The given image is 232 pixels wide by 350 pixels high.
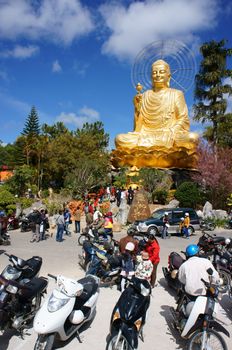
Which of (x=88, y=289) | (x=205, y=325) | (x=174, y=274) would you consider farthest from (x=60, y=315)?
(x=174, y=274)

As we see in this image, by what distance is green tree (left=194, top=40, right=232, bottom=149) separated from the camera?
24562mm

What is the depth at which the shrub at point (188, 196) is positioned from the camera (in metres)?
20.6

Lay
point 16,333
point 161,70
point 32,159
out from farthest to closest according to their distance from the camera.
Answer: point 32,159
point 161,70
point 16,333

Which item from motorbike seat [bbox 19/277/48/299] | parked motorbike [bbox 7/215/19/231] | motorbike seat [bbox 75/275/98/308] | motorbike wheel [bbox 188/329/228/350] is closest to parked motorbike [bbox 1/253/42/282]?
→ motorbike seat [bbox 19/277/48/299]

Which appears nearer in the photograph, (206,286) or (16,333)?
(206,286)

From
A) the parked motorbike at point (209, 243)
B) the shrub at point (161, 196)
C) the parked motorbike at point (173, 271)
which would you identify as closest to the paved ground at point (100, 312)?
the parked motorbike at point (173, 271)

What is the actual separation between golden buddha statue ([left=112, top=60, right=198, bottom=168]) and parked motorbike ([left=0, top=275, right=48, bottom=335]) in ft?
70.0

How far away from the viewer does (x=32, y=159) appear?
117 feet

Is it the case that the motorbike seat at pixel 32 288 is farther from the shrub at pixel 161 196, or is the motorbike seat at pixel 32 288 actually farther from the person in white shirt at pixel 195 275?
the shrub at pixel 161 196

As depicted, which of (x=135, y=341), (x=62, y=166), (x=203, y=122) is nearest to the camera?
(x=135, y=341)

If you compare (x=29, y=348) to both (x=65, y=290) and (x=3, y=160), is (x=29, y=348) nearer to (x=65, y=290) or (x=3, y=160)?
(x=65, y=290)

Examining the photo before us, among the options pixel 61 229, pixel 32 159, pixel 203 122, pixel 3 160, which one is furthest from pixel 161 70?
pixel 3 160

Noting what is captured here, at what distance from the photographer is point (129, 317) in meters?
4.05

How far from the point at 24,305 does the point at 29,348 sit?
599 millimetres
